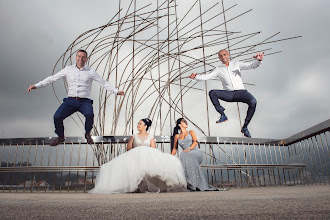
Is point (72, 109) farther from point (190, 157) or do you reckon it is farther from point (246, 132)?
point (246, 132)

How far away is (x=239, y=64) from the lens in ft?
15.3

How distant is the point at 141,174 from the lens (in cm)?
283

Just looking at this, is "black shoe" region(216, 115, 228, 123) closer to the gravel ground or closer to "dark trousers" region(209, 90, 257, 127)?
"dark trousers" region(209, 90, 257, 127)

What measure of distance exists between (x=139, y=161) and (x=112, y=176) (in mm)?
378

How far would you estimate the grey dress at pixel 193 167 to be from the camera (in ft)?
11.4

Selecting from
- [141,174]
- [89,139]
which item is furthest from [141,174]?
[89,139]

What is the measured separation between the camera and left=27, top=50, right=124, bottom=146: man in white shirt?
3.72 metres

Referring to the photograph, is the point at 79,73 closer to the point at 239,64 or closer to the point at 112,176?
the point at 112,176

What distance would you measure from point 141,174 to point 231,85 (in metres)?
2.55

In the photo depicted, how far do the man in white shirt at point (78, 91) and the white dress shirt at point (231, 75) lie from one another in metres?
1.89

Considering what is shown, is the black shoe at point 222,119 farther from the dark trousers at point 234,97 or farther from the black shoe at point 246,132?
the black shoe at point 246,132

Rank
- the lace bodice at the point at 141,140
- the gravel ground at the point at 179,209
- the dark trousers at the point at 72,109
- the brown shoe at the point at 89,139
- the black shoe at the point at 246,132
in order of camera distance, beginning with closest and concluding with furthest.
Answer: the gravel ground at the point at 179,209 < the lace bodice at the point at 141,140 < the dark trousers at the point at 72,109 < the brown shoe at the point at 89,139 < the black shoe at the point at 246,132

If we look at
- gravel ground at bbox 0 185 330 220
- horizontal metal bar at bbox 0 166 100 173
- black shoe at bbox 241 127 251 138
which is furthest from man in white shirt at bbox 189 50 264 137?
gravel ground at bbox 0 185 330 220

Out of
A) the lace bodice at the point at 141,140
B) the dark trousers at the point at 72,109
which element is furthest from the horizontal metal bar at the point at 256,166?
the dark trousers at the point at 72,109
